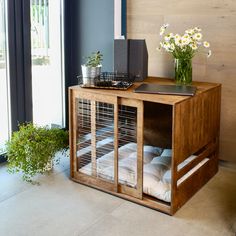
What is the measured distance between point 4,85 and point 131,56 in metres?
1.01

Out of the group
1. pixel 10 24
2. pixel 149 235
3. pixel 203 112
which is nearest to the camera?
pixel 149 235

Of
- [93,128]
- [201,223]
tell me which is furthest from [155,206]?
[93,128]

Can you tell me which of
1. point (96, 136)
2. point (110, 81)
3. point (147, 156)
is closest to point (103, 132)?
point (96, 136)

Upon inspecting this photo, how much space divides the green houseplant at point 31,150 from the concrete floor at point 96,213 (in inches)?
4.3

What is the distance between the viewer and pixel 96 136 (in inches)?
104

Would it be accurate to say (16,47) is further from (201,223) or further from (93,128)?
(201,223)

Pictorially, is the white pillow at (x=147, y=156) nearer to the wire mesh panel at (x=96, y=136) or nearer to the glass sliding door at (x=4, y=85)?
the wire mesh panel at (x=96, y=136)

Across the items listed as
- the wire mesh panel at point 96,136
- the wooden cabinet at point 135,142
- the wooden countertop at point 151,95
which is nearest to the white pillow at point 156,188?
the wooden cabinet at point 135,142

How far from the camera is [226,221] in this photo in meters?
2.29

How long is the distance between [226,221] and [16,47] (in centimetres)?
196

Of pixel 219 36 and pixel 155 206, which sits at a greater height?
pixel 219 36

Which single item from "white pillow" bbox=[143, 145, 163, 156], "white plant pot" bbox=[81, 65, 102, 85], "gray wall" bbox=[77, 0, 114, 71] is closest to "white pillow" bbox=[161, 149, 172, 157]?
"white pillow" bbox=[143, 145, 163, 156]

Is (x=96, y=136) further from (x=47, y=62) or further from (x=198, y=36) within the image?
(x=47, y=62)

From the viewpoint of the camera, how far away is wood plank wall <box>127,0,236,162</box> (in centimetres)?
288
